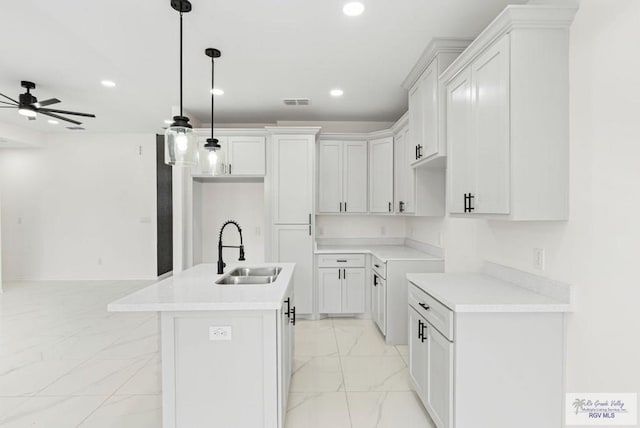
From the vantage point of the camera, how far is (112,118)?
5.08 meters

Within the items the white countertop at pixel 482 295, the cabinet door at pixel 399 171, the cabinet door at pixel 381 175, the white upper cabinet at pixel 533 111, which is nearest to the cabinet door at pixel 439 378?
the white countertop at pixel 482 295

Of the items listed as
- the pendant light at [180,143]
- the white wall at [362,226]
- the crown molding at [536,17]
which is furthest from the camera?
the white wall at [362,226]

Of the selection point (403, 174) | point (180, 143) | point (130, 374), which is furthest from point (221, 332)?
point (403, 174)

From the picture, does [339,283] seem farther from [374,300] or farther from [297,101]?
[297,101]

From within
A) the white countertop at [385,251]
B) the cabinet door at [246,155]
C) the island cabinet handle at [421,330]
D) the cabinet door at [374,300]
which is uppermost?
the cabinet door at [246,155]

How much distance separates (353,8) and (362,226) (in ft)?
10.0

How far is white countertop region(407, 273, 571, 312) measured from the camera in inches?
68.3

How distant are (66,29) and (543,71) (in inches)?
130

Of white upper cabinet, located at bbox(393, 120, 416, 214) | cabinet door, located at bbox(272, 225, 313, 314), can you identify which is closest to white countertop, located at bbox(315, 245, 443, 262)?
cabinet door, located at bbox(272, 225, 313, 314)

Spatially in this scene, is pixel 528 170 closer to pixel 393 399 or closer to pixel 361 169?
pixel 393 399

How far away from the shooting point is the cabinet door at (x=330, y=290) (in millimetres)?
4215

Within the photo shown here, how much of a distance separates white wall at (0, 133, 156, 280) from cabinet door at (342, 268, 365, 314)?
402 cm

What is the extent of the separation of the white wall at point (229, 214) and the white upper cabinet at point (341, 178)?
1158mm

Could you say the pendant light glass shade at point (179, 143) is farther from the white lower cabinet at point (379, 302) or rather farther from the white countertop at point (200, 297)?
the white lower cabinet at point (379, 302)
